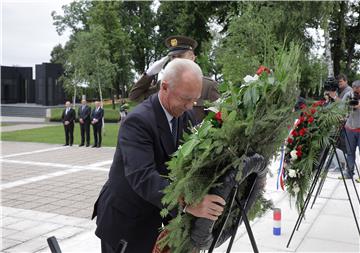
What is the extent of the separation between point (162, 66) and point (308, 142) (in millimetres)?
1730

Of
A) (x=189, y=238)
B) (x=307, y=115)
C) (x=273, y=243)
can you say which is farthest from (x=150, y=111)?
(x=273, y=243)

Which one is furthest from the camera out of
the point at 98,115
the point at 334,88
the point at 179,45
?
the point at 98,115

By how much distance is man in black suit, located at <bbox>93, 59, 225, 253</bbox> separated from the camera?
1.93 m

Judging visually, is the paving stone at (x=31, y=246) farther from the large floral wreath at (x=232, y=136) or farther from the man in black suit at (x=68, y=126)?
the man in black suit at (x=68, y=126)

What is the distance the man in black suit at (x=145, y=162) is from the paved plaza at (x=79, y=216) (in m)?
2.28

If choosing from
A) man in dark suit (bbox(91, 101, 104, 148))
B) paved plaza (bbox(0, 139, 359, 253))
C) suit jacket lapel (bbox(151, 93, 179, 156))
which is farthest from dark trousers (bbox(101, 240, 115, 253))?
man in dark suit (bbox(91, 101, 104, 148))

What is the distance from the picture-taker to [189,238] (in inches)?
71.2

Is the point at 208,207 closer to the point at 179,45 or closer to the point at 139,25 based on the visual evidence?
the point at 179,45

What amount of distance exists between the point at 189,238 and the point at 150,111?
2.29 feet

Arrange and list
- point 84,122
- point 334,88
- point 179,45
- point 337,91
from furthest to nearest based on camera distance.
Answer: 1. point 84,122
2. point 337,91
3. point 334,88
4. point 179,45

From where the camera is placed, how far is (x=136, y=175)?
1.92 meters

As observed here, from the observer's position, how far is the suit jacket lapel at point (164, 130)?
2150 millimetres

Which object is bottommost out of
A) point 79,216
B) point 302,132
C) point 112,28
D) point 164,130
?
point 79,216

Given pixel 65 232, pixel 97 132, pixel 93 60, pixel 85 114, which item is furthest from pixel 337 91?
pixel 93 60
